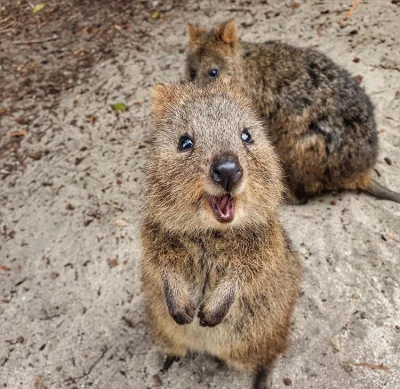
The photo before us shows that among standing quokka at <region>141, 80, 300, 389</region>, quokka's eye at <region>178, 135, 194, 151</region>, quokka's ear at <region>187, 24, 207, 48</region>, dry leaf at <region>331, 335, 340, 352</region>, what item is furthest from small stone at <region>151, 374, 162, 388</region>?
quokka's ear at <region>187, 24, 207, 48</region>

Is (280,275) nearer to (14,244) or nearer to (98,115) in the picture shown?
(14,244)

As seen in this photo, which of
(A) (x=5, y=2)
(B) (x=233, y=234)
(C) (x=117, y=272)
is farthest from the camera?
(A) (x=5, y=2)

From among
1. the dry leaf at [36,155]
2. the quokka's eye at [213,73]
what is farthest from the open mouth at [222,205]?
the dry leaf at [36,155]

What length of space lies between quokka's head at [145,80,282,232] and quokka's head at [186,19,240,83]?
7.71 ft

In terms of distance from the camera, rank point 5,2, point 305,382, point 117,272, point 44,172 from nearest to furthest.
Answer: point 305,382 < point 117,272 < point 44,172 < point 5,2

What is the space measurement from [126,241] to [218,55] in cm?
229

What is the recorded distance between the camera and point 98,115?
620 cm

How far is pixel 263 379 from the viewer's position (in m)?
3.75

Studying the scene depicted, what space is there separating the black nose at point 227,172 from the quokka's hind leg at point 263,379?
1.79m

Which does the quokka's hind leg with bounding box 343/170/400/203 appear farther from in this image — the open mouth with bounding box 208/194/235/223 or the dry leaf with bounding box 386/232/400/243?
the open mouth with bounding box 208/194/235/223

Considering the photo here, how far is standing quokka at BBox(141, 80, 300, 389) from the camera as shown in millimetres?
2768

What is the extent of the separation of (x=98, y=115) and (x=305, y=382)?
12.7 ft

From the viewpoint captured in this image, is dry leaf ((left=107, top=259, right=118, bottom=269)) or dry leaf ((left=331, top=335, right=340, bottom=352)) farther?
dry leaf ((left=107, top=259, right=118, bottom=269))

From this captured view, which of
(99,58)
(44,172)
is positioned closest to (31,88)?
(99,58)
